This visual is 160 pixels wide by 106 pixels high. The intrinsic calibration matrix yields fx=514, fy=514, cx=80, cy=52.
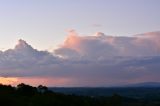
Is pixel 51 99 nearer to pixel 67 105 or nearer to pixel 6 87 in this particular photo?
pixel 67 105

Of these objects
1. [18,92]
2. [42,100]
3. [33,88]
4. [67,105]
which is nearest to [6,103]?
[42,100]

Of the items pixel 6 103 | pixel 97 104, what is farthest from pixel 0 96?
pixel 97 104

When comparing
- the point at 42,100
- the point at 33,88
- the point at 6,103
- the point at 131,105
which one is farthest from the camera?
the point at 131,105

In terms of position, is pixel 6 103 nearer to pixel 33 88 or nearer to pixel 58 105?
pixel 58 105

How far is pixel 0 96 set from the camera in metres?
91.3

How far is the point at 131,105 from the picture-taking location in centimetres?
17538

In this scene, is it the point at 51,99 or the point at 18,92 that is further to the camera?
the point at 18,92

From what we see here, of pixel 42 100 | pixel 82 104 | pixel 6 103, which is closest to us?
pixel 6 103

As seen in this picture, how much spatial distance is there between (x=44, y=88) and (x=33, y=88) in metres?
4.27

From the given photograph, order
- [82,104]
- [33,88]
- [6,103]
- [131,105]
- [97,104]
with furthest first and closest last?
[131,105] < [33,88] < [97,104] < [82,104] < [6,103]

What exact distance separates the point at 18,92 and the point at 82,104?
18500 mm

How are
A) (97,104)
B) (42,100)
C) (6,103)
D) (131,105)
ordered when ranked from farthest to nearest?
(131,105), (97,104), (42,100), (6,103)

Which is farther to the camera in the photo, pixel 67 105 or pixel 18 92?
pixel 18 92

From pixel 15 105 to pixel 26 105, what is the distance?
211 cm
